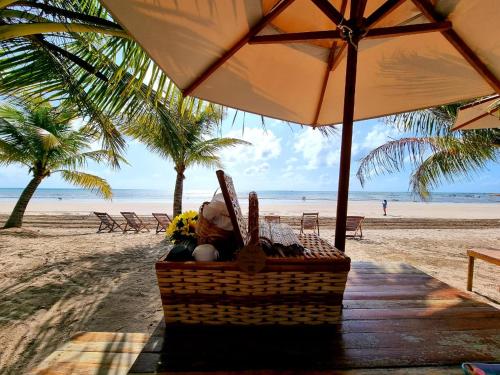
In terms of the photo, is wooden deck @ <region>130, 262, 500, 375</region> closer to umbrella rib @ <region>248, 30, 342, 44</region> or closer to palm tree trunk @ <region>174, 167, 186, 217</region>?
umbrella rib @ <region>248, 30, 342, 44</region>

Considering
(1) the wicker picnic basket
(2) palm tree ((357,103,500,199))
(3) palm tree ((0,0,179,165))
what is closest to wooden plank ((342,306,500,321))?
(1) the wicker picnic basket

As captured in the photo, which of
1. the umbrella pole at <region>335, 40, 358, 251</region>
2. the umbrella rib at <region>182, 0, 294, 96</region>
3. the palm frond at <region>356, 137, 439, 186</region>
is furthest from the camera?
the palm frond at <region>356, 137, 439, 186</region>

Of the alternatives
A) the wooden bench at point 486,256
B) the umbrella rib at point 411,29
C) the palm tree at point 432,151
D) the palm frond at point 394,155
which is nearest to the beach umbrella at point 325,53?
the umbrella rib at point 411,29

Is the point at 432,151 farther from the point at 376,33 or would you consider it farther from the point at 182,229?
the point at 182,229

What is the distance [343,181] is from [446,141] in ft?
24.0

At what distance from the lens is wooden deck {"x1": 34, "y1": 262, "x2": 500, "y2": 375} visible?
4.04 ft

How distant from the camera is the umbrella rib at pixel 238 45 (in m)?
2.17

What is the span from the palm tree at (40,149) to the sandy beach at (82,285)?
3.37 meters

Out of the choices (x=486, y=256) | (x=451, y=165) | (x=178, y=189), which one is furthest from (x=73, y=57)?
(x=451, y=165)

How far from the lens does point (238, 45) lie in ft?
7.68

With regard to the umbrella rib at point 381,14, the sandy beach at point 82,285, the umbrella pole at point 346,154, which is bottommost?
the sandy beach at point 82,285

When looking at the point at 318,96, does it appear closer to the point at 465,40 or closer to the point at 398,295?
the point at 465,40

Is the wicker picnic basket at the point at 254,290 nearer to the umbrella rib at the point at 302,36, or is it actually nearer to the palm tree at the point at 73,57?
the umbrella rib at the point at 302,36

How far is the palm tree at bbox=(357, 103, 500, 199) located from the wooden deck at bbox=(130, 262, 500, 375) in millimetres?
6245
